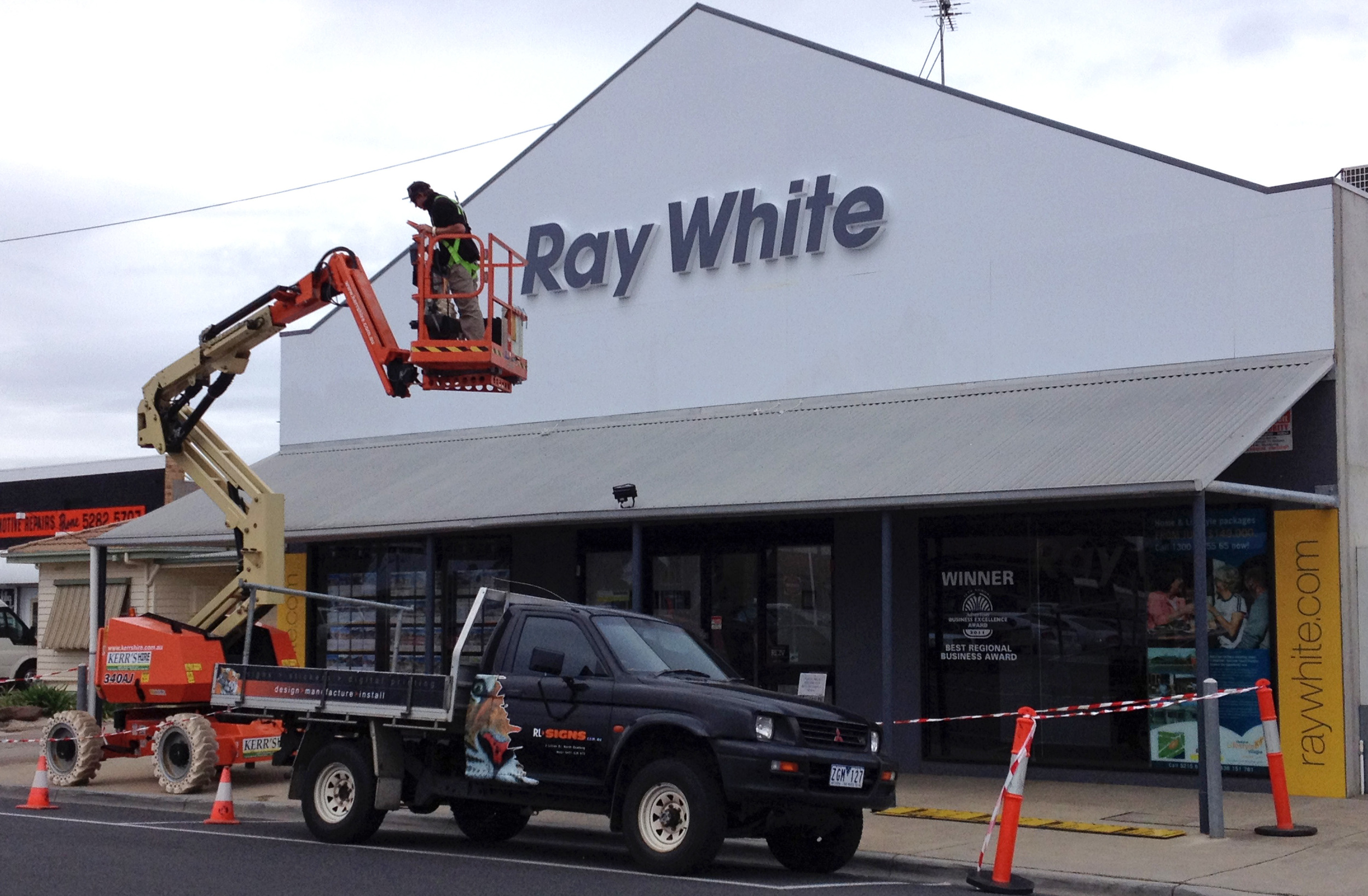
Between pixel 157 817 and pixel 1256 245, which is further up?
pixel 1256 245

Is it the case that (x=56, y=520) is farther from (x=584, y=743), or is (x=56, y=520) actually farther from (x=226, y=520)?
(x=584, y=743)

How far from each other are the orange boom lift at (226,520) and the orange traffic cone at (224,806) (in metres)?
1.55

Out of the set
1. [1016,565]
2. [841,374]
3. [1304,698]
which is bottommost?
[1304,698]

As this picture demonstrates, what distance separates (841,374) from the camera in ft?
57.5

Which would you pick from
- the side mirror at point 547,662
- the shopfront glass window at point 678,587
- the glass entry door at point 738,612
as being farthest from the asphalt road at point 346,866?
the shopfront glass window at point 678,587

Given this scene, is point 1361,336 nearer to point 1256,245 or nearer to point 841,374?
point 1256,245

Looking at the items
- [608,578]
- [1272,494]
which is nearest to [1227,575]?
[1272,494]

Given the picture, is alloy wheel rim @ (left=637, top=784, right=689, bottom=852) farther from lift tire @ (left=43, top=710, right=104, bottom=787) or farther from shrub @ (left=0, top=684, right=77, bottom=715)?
shrub @ (left=0, top=684, right=77, bottom=715)

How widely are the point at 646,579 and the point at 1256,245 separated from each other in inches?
315

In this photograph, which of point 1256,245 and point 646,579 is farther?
point 646,579

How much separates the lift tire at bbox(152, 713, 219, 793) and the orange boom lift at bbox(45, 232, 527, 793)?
0.01 meters

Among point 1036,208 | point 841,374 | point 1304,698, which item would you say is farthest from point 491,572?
point 1304,698

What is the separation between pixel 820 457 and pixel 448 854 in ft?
20.1

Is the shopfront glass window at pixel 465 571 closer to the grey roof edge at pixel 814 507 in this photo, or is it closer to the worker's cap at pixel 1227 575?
the grey roof edge at pixel 814 507
